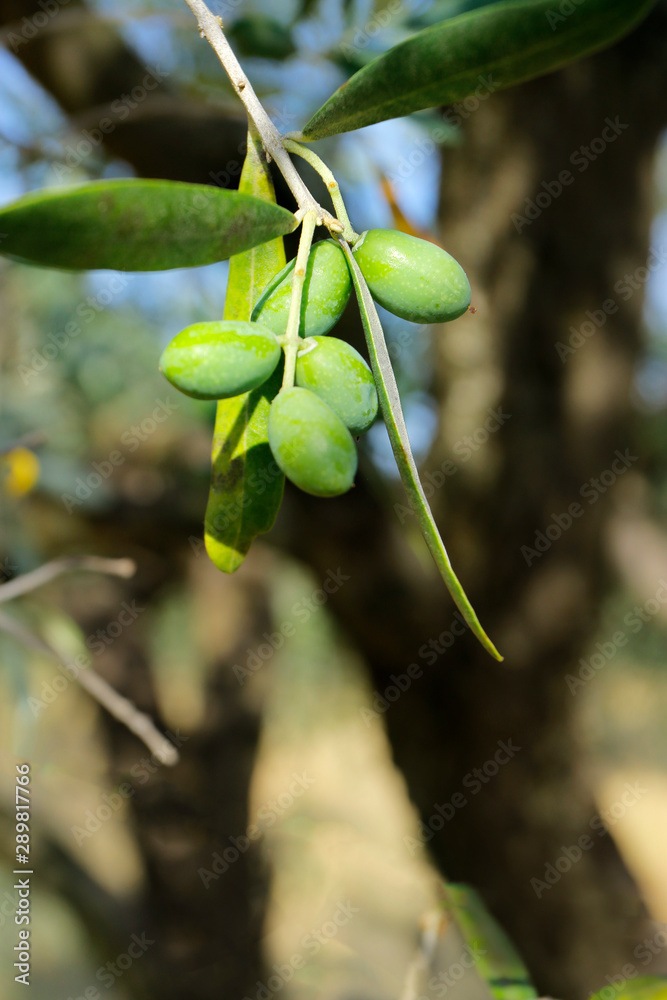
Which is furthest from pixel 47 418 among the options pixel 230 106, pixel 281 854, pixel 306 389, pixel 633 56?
pixel 281 854

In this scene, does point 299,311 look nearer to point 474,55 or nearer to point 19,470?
point 474,55

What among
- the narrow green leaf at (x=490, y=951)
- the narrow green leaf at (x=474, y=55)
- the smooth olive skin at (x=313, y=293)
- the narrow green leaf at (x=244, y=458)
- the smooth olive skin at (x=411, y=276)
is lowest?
the narrow green leaf at (x=490, y=951)

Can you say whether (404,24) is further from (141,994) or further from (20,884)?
(141,994)

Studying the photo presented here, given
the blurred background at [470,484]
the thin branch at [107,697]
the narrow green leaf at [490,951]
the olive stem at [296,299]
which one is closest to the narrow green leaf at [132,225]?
the olive stem at [296,299]

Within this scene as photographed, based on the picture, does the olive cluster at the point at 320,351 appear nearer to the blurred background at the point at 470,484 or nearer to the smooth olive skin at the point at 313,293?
the smooth olive skin at the point at 313,293

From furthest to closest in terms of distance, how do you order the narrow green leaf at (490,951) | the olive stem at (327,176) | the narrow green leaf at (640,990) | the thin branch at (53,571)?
the thin branch at (53,571), the narrow green leaf at (490,951), the narrow green leaf at (640,990), the olive stem at (327,176)


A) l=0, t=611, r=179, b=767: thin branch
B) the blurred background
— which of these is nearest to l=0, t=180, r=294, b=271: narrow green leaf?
l=0, t=611, r=179, b=767: thin branch

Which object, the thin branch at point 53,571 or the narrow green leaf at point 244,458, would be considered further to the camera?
the thin branch at point 53,571
